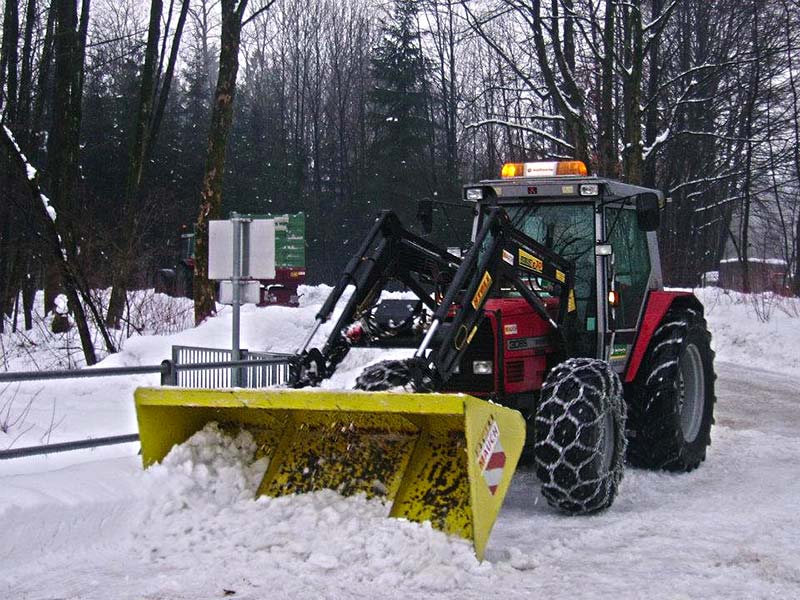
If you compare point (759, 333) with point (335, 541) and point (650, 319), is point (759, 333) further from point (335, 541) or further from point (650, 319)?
point (335, 541)

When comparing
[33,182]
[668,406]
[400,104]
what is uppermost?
[400,104]

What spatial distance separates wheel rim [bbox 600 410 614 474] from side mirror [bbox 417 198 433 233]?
217 centimetres

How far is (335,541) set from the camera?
4.95m

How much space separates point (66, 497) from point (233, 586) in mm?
1490

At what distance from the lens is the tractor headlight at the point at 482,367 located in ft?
22.2

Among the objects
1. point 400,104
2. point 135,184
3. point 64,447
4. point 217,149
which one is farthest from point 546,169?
point 400,104

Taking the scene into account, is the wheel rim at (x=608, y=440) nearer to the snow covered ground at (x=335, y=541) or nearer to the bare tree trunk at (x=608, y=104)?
the snow covered ground at (x=335, y=541)

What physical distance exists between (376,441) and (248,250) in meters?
4.25

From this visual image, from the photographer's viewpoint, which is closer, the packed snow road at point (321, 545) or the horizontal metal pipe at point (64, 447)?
the packed snow road at point (321, 545)

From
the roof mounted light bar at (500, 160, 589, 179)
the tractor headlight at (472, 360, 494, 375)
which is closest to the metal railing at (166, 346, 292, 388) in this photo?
the tractor headlight at (472, 360, 494, 375)

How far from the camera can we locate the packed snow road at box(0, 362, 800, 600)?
4539 millimetres

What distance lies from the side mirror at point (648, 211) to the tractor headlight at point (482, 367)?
65.3 inches

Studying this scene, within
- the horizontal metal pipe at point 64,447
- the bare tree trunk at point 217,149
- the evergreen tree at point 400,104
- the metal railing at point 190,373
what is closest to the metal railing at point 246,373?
the metal railing at point 190,373

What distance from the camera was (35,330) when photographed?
21.8m
